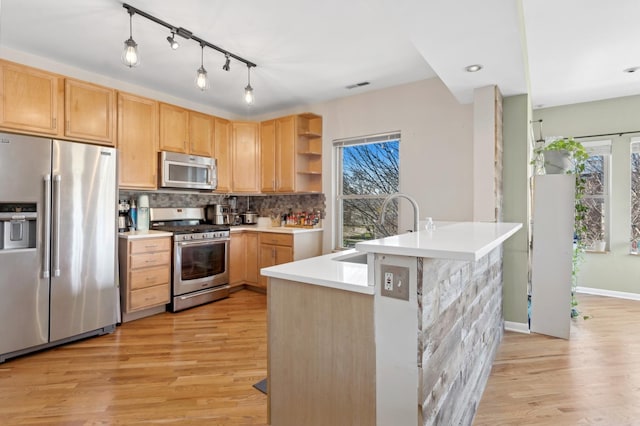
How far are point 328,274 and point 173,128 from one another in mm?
3349

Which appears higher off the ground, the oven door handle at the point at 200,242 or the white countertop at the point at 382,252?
the white countertop at the point at 382,252

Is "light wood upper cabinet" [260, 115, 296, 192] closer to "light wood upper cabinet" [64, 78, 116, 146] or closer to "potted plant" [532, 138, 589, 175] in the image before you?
"light wood upper cabinet" [64, 78, 116, 146]

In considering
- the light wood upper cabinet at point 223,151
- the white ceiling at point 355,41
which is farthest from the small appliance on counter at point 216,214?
the white ceiling at point 355,41

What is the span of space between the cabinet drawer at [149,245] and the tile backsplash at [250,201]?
77 cm

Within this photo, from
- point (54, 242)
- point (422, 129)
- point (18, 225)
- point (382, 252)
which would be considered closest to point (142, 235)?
point (54, 242)

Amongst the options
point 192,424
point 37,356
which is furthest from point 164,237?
point 192,424

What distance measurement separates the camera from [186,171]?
13.2 ft

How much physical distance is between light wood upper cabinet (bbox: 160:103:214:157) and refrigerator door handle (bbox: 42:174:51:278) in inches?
53.6

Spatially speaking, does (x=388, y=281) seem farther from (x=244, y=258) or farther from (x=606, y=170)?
(x=606, y=170)

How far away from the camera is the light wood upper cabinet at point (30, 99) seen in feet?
8.85

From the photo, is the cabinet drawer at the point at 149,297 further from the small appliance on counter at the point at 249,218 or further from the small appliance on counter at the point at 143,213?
the small appliance on counter at the point at 249,218

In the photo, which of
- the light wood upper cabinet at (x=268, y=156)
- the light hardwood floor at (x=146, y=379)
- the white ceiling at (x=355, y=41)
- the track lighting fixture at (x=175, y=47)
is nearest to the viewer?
the light hardwood floor at (x=146, y=379)

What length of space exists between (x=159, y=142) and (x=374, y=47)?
8.64 feet

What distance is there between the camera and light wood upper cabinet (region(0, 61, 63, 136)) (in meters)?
2.70
